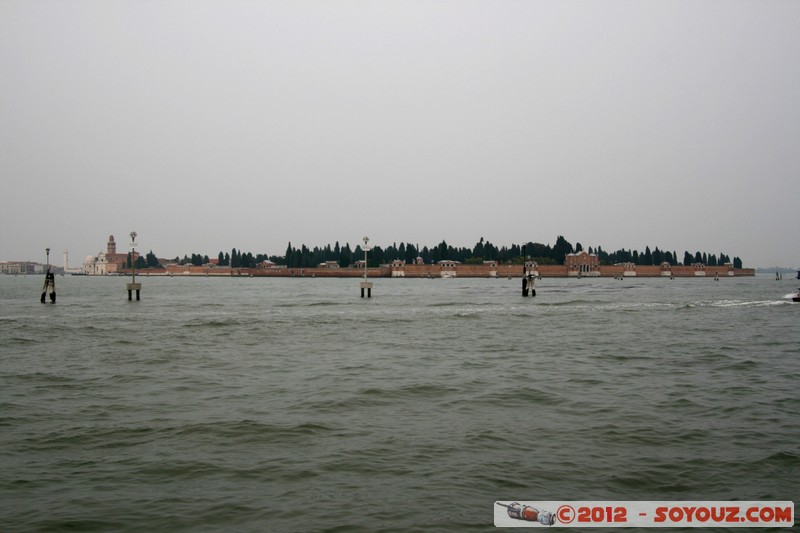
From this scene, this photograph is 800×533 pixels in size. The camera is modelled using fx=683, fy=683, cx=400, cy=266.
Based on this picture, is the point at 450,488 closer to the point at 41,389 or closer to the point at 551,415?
the point at 551,415

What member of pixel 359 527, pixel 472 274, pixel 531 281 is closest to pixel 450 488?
pixel 359 527

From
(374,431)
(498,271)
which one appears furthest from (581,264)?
(374,431)

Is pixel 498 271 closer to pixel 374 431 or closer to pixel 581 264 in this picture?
pixel 581 264

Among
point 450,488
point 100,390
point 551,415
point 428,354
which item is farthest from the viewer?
point 428,354

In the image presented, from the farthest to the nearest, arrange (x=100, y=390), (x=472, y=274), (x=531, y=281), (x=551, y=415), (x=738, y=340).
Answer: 1. (x=472, y=274)
2. (x=531, y=281)
3. (x=738, y=340)
4. (x=100, y=390)
5. (x=551, y=415)

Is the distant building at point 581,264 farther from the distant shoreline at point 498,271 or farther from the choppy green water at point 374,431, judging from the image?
the choppy green water at point 374,431

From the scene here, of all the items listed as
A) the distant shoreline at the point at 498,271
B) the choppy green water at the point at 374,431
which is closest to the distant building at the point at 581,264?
the distant shoreline at the point at 498,271

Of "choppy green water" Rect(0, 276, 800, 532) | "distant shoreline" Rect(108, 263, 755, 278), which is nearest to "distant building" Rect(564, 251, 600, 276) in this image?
"distant shoreline" Rect(108, 263, 755, 278)

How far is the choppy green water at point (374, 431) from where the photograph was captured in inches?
259

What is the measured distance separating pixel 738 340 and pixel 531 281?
1421 inches

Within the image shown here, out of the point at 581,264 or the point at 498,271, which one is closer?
the point at 581,264

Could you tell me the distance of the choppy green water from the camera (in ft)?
21.6

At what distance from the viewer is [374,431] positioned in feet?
31.0

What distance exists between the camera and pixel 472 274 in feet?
581
